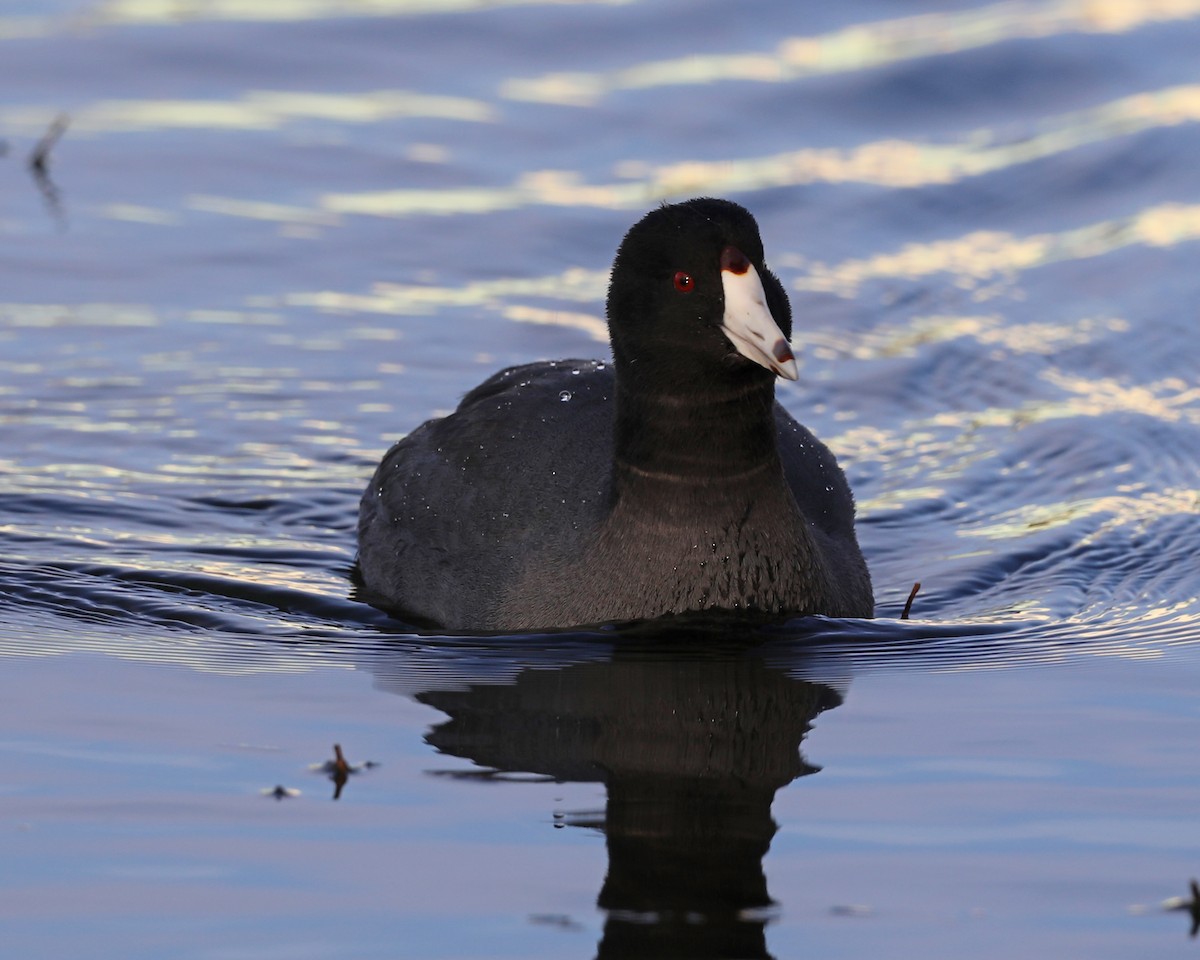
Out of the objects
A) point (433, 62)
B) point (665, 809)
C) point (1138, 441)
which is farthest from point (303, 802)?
point (433, 62)

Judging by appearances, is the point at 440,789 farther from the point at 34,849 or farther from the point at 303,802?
the point at 34,849

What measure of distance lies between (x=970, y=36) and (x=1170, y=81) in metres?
1.72

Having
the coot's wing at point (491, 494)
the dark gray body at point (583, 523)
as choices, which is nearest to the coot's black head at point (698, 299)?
the dark gray body at point (583, 523)

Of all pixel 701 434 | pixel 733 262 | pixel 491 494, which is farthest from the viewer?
pixel 491 494

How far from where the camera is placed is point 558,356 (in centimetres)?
1070

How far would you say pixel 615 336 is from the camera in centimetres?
674

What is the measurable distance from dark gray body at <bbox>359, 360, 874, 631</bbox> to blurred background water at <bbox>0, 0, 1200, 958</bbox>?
0.51ft

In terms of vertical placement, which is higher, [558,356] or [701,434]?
[558,356]

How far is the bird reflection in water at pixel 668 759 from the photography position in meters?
4.51

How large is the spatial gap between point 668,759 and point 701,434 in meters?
1.39

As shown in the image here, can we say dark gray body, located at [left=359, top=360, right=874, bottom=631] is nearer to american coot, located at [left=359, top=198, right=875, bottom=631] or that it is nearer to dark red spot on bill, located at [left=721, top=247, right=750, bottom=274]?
american coot, located at [left=359, top=198, right=875, bottom=631]

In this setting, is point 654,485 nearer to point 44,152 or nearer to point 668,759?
point 668,759

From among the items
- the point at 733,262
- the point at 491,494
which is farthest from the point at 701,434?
the point at 491,494

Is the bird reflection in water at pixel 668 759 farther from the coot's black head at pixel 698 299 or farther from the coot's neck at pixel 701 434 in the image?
the coot's black head at pixel 698 299
